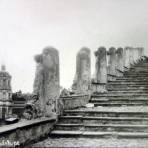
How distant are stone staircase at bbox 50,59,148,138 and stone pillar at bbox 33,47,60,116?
884mm

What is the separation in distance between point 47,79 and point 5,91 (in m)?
41.3

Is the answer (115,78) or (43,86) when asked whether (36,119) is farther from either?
(115,78)

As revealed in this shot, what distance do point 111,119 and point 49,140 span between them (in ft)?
8.44

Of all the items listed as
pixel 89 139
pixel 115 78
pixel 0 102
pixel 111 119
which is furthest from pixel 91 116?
pixel 0 102

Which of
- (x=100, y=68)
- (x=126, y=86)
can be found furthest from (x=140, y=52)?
(x=100, y=68)

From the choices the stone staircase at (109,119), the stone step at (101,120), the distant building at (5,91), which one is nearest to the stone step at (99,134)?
the stone staircase at (109,119)

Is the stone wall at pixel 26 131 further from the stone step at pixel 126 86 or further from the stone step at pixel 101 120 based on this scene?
the stone step at pixel 126 86

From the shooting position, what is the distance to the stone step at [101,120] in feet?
41.3

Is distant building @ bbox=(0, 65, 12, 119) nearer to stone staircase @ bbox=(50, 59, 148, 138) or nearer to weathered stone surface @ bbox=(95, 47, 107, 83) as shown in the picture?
weathered stone surface @ bbox=(95, 47, 107, 83)

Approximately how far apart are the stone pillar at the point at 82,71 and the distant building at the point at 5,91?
2713cm

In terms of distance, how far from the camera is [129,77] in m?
21.8

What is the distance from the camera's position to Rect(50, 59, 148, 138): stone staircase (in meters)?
11.8

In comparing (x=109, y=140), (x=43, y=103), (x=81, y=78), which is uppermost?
(x=81, y=78)

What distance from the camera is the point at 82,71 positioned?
54.7ft
